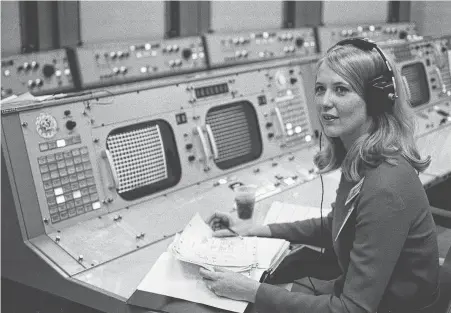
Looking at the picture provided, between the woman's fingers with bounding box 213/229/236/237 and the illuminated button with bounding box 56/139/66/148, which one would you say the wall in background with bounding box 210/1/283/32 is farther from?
the woman's fingers with bounding box 213/229/236/237

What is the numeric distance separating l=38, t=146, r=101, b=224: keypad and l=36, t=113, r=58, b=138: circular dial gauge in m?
0.07

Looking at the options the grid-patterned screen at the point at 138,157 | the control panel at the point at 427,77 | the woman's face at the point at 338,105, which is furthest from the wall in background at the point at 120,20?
the woman's face at the point at 338,105

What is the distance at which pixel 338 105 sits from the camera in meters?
1.51

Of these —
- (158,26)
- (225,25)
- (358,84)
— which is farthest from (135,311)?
(225,25)

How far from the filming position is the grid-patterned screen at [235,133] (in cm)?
255

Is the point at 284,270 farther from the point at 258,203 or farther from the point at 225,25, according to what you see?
the point at 225,25

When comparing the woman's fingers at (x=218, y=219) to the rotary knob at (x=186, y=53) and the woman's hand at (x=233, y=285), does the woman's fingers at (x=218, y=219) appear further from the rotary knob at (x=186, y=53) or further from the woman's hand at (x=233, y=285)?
the rotary knob at (x=186, y=53)

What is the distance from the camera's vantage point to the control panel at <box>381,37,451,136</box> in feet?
12.0

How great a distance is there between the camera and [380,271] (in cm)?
137

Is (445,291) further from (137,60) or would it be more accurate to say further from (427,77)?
(137,60)

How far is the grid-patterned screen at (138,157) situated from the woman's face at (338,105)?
867mm

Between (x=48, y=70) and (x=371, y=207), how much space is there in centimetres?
263

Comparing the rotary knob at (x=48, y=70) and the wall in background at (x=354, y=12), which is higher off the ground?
the wall in background at (x=354, y=12)

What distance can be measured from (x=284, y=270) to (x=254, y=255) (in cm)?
33
